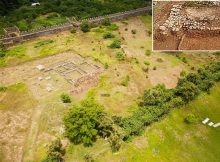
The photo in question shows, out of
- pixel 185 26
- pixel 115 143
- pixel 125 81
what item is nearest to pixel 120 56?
pixel 125 81

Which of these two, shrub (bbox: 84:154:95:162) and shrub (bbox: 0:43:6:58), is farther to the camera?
shrub (bbox: 0:43:6:58)

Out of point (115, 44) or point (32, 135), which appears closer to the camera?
point (32, 135)

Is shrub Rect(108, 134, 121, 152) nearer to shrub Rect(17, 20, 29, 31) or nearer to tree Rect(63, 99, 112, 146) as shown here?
tree Rect(63, 99, 112, 146)

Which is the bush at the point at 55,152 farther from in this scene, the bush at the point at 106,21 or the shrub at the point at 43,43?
the bush at the point at 106,21

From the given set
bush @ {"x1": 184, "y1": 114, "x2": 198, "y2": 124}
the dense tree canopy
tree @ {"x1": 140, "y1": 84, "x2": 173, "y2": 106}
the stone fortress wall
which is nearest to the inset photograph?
tree @ {"x1": 140, "y1": 84, "x2": 173, "y2": 106}

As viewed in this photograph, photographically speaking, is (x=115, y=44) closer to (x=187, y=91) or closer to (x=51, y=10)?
(x=187, y=91)

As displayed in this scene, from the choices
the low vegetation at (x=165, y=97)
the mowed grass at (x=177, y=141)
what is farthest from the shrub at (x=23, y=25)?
the mowed grass at (x=177, y=141)
